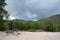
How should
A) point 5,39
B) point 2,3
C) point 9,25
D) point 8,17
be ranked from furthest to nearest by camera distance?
1. point 9,25
2. point 8,17
3. point 2,3
4. point 5,39

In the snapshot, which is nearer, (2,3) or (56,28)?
(2,3)

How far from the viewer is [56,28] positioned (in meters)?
55.7

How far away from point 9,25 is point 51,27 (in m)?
13.7

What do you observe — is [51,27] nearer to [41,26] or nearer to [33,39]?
[41,26]

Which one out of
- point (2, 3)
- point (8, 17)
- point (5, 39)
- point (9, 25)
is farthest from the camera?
point (9, 25)

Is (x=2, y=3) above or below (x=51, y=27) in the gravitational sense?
above

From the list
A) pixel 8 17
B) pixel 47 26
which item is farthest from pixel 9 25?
pixel 47 26

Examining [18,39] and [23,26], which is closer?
[18,39]

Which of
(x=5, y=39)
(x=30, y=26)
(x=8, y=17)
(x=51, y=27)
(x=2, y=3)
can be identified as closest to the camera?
(x=5, y=39)

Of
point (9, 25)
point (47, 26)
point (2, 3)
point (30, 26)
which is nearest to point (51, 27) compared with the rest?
point (47, 26)

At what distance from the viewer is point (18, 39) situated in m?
29.3

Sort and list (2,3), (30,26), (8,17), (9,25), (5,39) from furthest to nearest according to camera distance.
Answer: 1. (30,26)
2. (9,25)
3. (8,17)
4. (2,3)
5. (5,39)

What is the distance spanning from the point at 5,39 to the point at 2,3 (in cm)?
923

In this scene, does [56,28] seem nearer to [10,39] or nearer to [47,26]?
[47,26]
